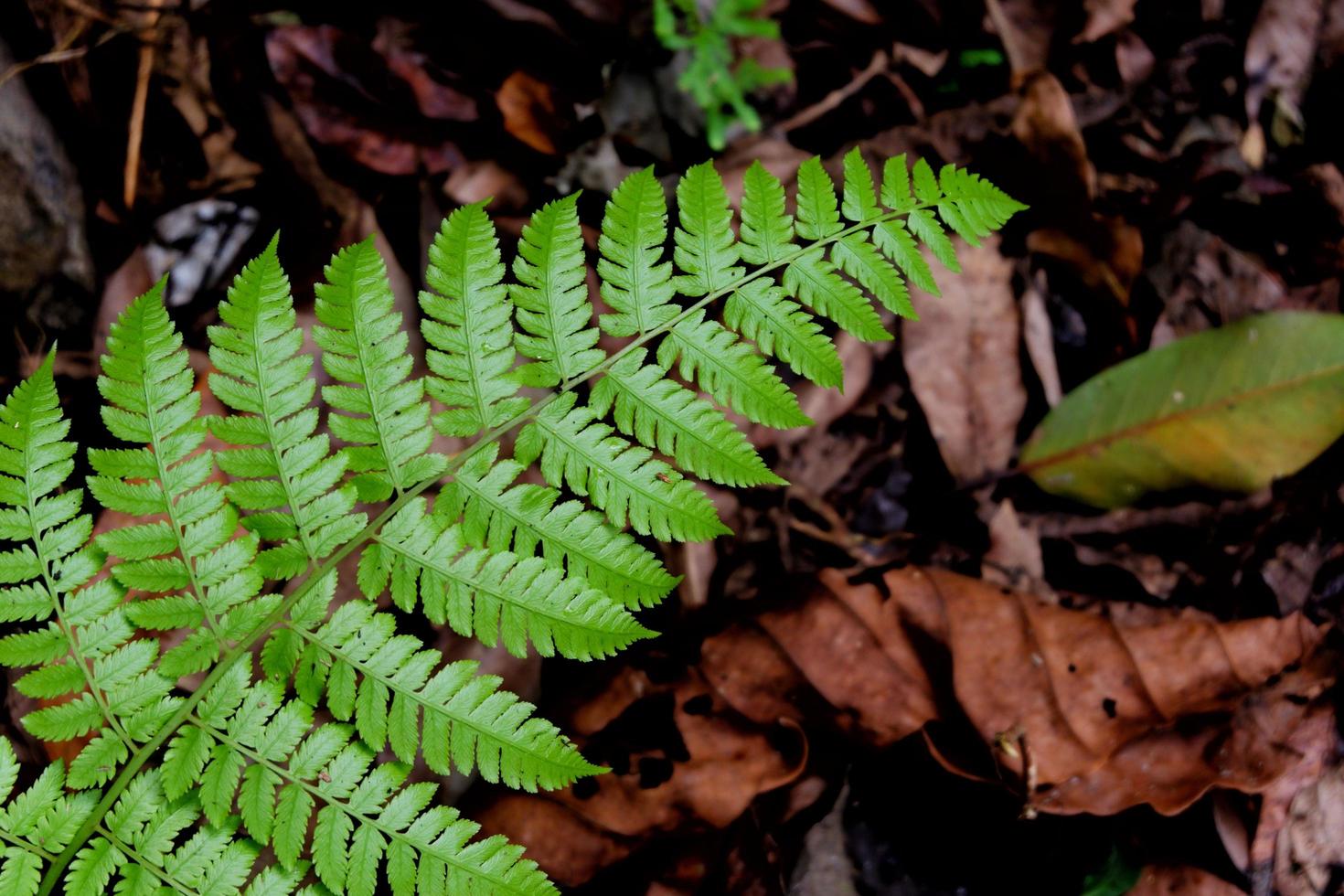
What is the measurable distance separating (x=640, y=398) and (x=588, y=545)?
1.04ft

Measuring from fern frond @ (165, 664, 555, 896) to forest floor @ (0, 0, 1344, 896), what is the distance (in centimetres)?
54

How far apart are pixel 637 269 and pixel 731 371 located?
0.29 meters

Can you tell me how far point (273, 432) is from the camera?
1811 millimetres

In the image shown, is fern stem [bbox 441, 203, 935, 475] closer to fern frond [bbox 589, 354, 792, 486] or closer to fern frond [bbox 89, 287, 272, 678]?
fern frond [bbox 589, 354, 792, 486]

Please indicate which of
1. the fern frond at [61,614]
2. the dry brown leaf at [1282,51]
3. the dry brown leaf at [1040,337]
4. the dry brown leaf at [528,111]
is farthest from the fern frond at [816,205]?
the dry brown leaf at [1282,51]

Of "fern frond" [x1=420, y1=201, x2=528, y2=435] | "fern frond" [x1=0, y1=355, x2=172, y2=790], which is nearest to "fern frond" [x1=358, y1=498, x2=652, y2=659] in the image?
"fern frond" [x1=420, y1=201, x2=528, y2=435]

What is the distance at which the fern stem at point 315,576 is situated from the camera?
1.78 m

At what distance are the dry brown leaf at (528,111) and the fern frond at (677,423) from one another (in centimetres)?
148

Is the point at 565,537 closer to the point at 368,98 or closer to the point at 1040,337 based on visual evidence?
the point at 1040,337

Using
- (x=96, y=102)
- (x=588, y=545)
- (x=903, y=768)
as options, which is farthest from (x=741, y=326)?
(x=96, y=102)

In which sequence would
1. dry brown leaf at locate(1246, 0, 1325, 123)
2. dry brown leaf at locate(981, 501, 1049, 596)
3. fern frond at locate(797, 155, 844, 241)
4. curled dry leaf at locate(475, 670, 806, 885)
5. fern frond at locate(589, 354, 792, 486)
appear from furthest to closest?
dry brown leaf at locate(1246, 0, 1325, 123) → dry brown leaf at locate(981, 501, 1049, 596) → curled dry leaf at locate(475, 670, 806, 885) → fern frond at locate(797, 155, 844, 241) → fern frond at locate(589, 354, 792, 486)

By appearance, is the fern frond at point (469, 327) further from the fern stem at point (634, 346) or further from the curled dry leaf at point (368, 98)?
the curled dry leaf at point (368, 98)

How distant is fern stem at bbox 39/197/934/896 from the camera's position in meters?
1.78

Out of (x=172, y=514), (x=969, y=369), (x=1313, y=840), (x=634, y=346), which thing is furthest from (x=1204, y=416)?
(x=172, y=514)
